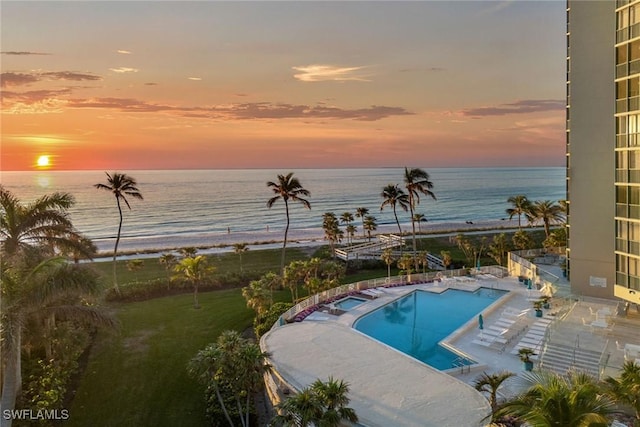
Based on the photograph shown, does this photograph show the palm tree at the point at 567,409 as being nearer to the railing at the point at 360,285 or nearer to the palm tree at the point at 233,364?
the palm tree at the point at 233,364

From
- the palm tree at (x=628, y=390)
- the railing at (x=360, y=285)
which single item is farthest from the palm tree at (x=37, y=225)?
the palm tree at (x=628, y=390)

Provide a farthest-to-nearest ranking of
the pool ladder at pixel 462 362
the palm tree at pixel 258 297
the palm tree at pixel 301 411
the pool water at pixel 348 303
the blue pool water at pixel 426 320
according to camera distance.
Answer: the pool water at pixel 348 303, the palm tree at pixel 258 297, the blue pool water at pixel 426 320, the pool ladder at pixel 462 362, the palm tree at pixel 301 411

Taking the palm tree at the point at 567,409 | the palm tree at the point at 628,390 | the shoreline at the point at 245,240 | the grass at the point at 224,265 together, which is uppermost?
the palm tree at the point at 567,409

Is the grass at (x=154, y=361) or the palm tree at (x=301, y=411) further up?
the palm tree at (x=301, y=411)

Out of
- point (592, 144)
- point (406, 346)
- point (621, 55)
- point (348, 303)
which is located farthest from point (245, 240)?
point (621, 55)

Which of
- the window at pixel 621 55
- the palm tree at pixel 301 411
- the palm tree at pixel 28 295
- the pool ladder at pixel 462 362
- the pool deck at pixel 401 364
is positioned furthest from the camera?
the window at pixel 621 55

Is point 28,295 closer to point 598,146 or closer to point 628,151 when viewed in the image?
point 628,151

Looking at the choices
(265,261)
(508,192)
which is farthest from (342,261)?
(508,192)
